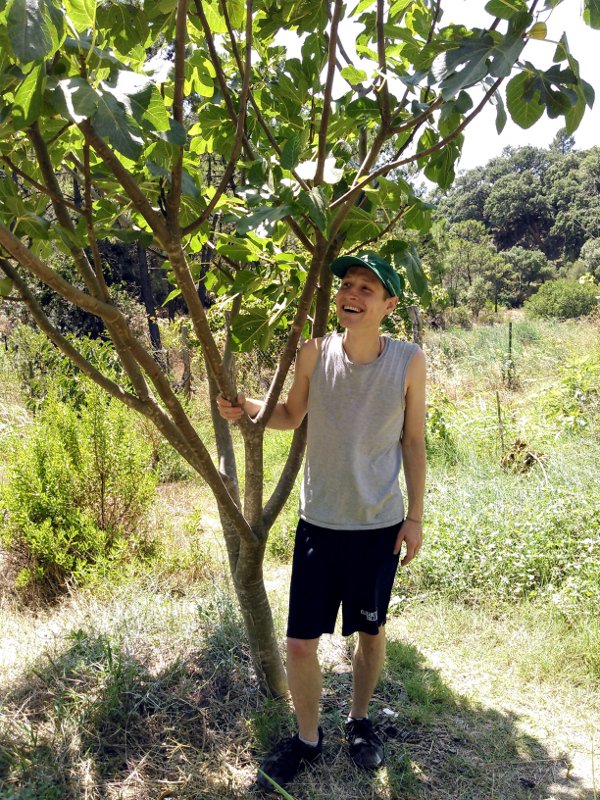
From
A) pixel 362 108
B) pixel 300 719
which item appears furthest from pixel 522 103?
pixel 300 719

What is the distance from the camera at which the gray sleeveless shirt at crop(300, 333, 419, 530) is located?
2027mm

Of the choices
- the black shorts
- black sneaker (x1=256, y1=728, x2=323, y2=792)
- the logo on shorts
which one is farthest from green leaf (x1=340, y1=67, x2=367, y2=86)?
black sneaker (x1=256, y1=728, x2=323, y2=792)

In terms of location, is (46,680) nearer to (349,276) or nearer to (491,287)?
(349,276)

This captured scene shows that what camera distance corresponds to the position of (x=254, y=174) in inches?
60.0

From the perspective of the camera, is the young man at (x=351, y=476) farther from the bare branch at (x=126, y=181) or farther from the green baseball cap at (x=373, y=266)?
the bare branch at (x=126, y=181)

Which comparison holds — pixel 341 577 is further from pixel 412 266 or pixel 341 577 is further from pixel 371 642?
pixel 412 266

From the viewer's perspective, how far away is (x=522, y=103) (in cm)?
129

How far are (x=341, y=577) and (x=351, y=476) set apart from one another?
338 millimetres

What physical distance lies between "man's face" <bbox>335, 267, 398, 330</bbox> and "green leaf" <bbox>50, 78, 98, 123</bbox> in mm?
1083

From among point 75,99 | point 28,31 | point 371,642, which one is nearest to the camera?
point 28,31

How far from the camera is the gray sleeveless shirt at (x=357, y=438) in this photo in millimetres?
2027

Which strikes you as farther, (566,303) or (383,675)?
(566,303)

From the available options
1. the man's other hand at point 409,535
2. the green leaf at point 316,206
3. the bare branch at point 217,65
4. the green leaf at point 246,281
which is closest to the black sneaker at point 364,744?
the man's other hand at point 409,535

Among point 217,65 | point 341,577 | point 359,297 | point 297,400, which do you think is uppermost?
point 217,65
